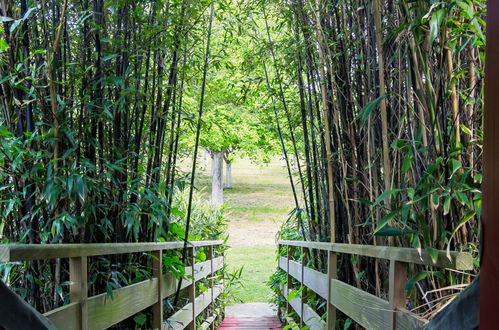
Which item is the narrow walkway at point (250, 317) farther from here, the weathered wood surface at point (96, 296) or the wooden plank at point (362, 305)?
the wooden plank at point (362, 305)

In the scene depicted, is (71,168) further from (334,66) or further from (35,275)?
(334,66)

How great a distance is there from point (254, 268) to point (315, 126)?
8314 millimetres

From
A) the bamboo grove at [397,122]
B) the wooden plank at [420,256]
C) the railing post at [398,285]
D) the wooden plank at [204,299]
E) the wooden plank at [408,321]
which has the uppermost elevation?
the bamboo grove at [397,122]

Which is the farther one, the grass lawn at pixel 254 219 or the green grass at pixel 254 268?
the grass lawn at pixel 254 219

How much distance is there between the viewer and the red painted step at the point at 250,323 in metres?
5.41

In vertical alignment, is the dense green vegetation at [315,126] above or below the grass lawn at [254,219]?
above

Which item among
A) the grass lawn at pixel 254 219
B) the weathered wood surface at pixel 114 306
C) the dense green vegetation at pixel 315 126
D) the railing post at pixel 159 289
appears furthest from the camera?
the grass lawn at pixel 254 219

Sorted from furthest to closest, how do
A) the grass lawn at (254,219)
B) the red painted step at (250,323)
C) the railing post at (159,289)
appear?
the grass lawn at (254,219)
the red painted step at (250,323)
the railing post at (159,289)

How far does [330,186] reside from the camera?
8.51ft

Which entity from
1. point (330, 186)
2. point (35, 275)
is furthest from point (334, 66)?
point (35, 275)

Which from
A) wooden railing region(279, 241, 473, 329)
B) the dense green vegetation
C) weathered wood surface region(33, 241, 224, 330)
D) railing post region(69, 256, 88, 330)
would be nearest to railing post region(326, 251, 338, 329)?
wooden railing region(279, 241, 473, 329)

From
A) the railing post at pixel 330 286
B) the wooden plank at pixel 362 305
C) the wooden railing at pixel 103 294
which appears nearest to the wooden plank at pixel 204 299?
the wooden railing at pixel 103 294

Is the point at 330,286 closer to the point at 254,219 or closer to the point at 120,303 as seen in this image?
the point at 120,303

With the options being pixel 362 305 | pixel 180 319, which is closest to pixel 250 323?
pixel 180 319
